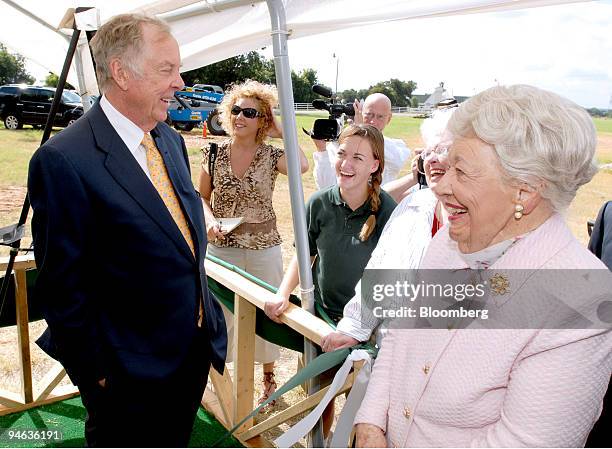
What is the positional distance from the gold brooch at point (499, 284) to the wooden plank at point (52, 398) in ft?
9.35

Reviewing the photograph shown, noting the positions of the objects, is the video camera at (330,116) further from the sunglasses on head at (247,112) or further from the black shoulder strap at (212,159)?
the black shoulder strap at (212,159)

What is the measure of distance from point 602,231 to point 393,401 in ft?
3.08

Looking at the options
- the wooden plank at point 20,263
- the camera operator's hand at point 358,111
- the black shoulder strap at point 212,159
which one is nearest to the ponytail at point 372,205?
the black shoulder strap at point 212,159

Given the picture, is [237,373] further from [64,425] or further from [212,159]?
[212,159]

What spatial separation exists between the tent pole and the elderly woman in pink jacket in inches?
29.9

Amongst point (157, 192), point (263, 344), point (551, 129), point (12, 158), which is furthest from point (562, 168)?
point (12, 158)

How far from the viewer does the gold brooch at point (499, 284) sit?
3.83 ft

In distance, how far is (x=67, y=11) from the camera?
2555mm

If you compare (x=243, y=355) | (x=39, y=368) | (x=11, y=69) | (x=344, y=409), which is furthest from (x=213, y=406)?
(x=11, y=69)

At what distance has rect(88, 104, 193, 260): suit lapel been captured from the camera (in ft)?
5.06

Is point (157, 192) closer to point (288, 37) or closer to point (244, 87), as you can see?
point (288, 37)

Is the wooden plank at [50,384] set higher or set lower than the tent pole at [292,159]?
lower

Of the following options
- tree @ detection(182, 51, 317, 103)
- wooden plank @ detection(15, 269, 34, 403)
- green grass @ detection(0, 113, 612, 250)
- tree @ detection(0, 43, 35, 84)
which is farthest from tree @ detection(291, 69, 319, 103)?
wooden plank @ detection(15, 269, 34, 403)

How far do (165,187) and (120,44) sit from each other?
48 centimetres
